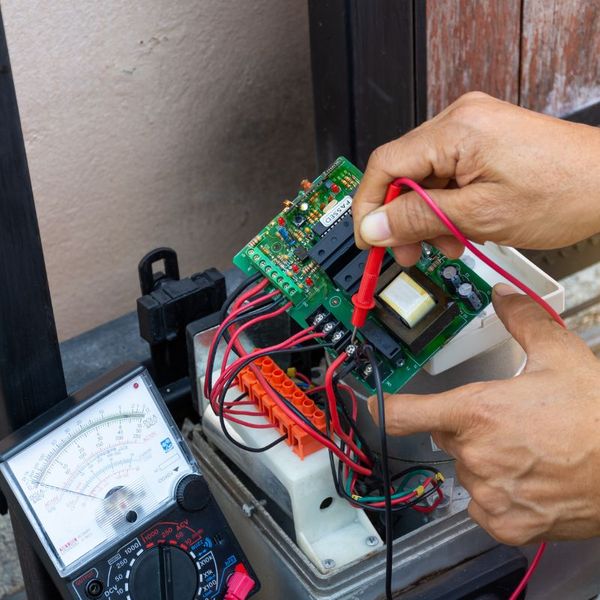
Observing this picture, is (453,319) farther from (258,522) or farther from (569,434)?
(258,522)

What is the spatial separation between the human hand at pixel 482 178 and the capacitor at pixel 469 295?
7 centimetres

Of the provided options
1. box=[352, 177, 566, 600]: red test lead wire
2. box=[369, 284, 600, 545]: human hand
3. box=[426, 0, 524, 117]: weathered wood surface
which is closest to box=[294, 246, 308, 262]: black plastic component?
box=[352, 177, 566, 600]: red test lead wire

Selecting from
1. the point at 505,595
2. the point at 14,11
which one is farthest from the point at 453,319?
the point at 14,11

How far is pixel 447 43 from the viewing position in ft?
4.62

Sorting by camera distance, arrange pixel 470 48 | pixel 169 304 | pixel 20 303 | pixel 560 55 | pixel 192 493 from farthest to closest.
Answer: pixel 560 55 < pixel 470 48 < pixel 169 304 < pixel 192 493 < pixel 20 303

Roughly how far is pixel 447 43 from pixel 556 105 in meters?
0.35

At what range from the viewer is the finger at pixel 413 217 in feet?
2.95

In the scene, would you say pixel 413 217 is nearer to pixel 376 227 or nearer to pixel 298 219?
pixel 376 227

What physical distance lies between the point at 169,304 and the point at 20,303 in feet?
1.07

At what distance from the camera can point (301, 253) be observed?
41.6 inches

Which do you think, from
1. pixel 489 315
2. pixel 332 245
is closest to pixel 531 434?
pixel 489 315

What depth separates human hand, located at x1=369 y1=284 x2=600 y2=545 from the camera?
2.97 feet

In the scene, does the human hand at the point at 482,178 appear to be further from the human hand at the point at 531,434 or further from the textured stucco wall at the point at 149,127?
the textured stucco wall at the point at 149,127

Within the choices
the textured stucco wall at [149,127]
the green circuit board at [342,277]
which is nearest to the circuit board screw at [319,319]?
the green circuit board at [342,277]
